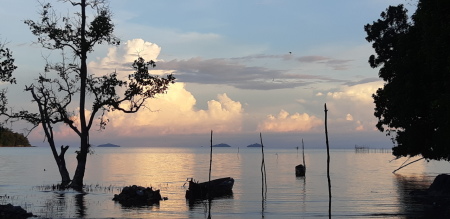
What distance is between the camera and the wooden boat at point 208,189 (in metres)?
49.6

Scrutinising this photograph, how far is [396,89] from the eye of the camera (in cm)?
4009

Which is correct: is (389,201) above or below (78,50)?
below

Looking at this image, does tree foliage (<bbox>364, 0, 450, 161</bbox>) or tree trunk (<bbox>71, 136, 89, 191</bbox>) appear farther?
tree trunk (<bbox>71, 136, 89, 191</bbox>)

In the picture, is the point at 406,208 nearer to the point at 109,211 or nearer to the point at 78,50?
the point at 109,211

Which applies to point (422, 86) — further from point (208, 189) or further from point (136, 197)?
point (136, 197)

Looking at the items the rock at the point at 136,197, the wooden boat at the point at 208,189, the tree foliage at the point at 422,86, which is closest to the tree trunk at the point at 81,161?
the rock at the point at 136,197

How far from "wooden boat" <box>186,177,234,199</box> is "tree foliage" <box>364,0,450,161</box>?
53.6 feet

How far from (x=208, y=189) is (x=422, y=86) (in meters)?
19.6

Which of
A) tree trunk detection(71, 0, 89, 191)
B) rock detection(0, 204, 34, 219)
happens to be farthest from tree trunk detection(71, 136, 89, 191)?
rock detection(0, 204, 34, 219)

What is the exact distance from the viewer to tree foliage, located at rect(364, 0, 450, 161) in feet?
96.0

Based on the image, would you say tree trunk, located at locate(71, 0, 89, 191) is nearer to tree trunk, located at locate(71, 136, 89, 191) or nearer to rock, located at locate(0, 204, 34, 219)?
tree trunk, located at locate(71, 136, 89, 191)

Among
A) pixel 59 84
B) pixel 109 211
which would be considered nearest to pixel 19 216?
pixel 109 211

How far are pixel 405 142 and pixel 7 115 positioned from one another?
110 ft

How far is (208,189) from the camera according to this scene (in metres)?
47.1
